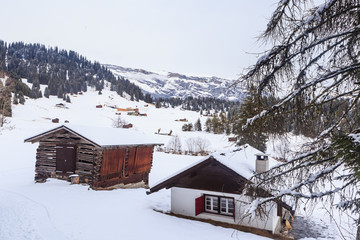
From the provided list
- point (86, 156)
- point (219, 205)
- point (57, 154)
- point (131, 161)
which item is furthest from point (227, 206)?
point (57, 154)

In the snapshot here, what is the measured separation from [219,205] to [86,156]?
9957mm

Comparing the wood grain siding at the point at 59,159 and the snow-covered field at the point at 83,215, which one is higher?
the wood grain siding at the point at 59,159

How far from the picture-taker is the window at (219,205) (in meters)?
12.4

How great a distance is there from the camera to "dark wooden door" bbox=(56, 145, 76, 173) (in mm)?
17969

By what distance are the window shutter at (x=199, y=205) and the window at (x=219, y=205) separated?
236 millimetres

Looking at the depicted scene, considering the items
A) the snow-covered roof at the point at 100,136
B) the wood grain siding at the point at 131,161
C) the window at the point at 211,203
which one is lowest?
the window at the point at 211,203

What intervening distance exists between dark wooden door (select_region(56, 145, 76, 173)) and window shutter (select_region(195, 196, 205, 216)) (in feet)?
33.2

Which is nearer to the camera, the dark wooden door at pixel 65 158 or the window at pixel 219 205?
the window at pixel 219 205

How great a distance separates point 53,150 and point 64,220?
8944 mm

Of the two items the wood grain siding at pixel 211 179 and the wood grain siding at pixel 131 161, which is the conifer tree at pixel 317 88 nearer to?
the wood grain siding at pixel 211 179

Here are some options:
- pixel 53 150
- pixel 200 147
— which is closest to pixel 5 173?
pixel 53 150

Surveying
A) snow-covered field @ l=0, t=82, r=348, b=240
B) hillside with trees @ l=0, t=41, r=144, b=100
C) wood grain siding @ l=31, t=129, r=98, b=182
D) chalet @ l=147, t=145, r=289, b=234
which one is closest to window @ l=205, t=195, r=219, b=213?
chalet @ l=147, t=145, r=289, b=234

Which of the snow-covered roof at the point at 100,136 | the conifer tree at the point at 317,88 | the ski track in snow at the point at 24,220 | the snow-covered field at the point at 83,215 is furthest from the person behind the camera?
the snow-covered roof at the point at 100,136

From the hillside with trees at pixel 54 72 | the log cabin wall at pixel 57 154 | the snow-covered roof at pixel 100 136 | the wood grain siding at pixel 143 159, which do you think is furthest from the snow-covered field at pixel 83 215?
the hillside with trees at pixel 54 72
